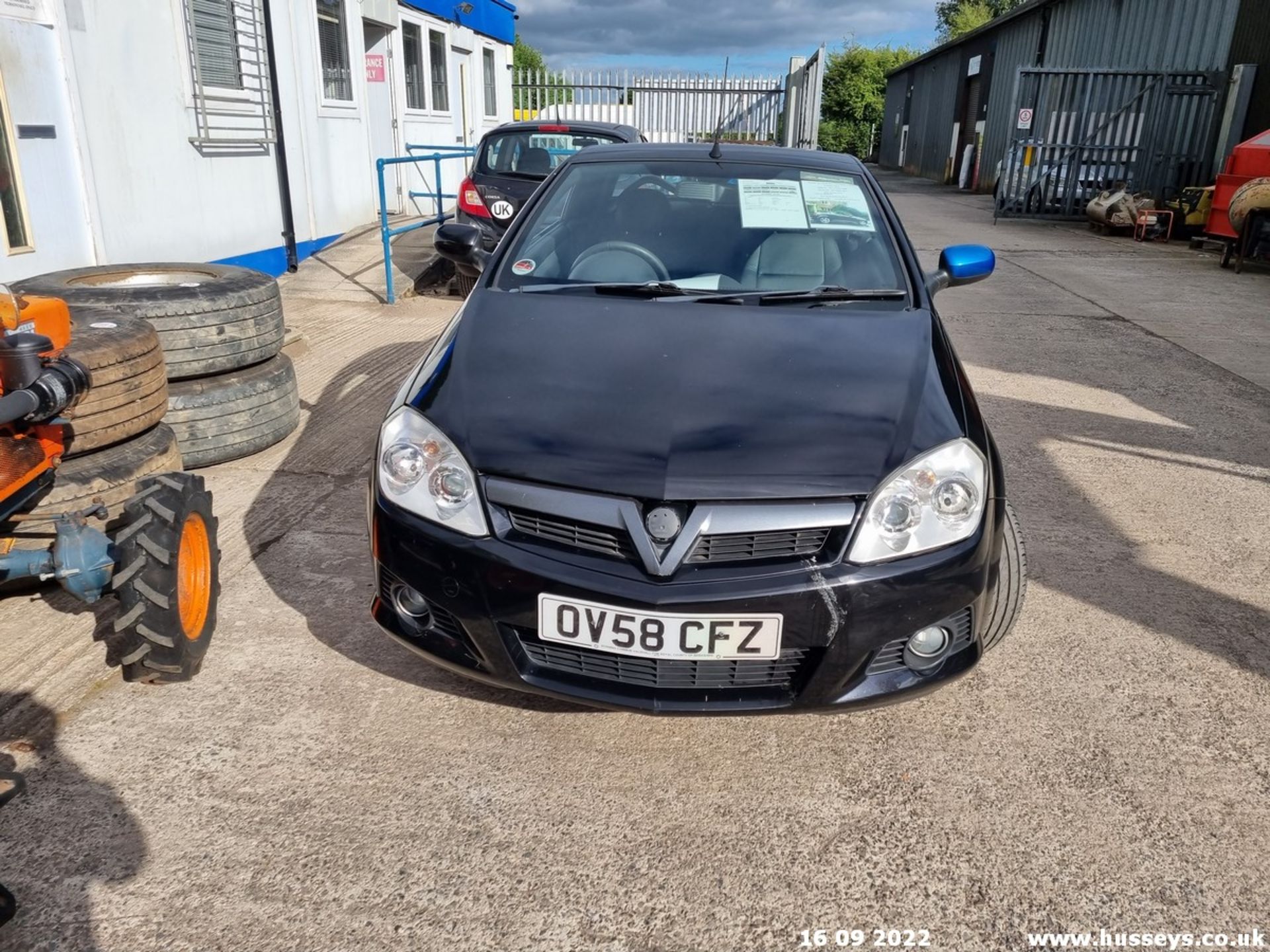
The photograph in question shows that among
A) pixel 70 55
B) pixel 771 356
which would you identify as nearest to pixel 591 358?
pixel 771 356

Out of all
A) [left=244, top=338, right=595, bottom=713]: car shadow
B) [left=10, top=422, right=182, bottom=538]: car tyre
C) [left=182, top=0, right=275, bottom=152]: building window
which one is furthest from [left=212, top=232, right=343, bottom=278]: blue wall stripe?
[left=10, top=422, right=182, bottom=538]: car tyre

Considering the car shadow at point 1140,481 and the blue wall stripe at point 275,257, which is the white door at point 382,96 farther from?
the car shadow at point 1140,481

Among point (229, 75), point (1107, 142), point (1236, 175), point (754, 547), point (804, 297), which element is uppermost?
point (229, 75)

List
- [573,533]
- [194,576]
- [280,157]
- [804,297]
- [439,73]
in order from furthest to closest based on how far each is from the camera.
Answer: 1. [439,73]
2. [280,157]
3. [804,297]
4. [194,576]
5. [573,533]

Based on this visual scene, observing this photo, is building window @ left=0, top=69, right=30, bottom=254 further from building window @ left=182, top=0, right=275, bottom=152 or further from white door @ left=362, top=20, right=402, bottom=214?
white door @ left=362, top=20, right=402, bottom=214

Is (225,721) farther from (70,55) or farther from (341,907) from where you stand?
(70,55)

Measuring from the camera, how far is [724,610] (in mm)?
2154

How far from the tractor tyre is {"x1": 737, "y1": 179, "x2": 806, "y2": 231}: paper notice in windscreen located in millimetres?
2157

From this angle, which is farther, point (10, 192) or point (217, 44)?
point (217, 44)

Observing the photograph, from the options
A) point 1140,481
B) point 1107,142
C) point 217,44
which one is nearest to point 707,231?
point 1140,481

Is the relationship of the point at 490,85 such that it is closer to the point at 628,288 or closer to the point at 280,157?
the point at 280,157

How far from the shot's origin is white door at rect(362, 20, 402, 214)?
13195mm

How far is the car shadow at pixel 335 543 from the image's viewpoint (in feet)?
9.53

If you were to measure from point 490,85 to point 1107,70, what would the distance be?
39.3 feet
